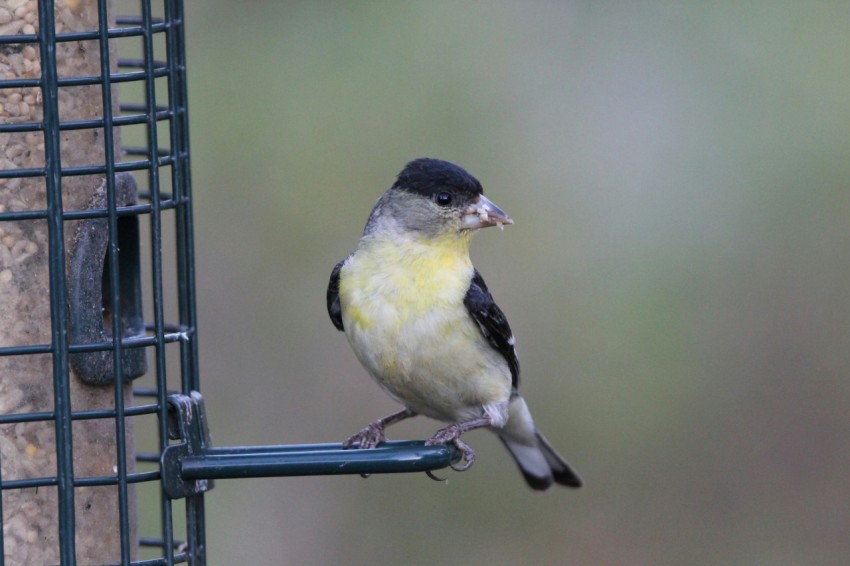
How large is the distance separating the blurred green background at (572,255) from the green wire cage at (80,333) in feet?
12.2

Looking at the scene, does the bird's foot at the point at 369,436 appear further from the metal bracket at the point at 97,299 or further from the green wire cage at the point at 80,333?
the metal bracket at the point at 97,299

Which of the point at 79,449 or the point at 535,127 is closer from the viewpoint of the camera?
the point at 79,449

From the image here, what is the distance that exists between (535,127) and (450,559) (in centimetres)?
319

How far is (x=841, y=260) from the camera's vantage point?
33.2 ft

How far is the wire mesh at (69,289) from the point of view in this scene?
15.6ft

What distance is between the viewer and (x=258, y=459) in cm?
488

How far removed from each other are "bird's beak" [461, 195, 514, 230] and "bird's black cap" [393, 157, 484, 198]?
0.07 meters

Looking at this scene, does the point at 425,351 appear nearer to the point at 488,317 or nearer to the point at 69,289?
the point at 488,317

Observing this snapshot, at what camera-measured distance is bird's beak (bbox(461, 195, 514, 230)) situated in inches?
239

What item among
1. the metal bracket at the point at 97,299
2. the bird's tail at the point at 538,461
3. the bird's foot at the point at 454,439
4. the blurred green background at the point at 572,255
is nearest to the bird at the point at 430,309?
the bird's foot at the point at 454,439

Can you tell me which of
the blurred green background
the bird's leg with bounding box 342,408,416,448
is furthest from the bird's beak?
the blurred green background

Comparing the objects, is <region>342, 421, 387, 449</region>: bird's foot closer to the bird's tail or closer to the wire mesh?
the wire mesh

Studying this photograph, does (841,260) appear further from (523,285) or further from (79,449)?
(79,449)

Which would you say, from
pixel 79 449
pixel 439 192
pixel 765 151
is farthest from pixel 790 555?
pixel 79 449
